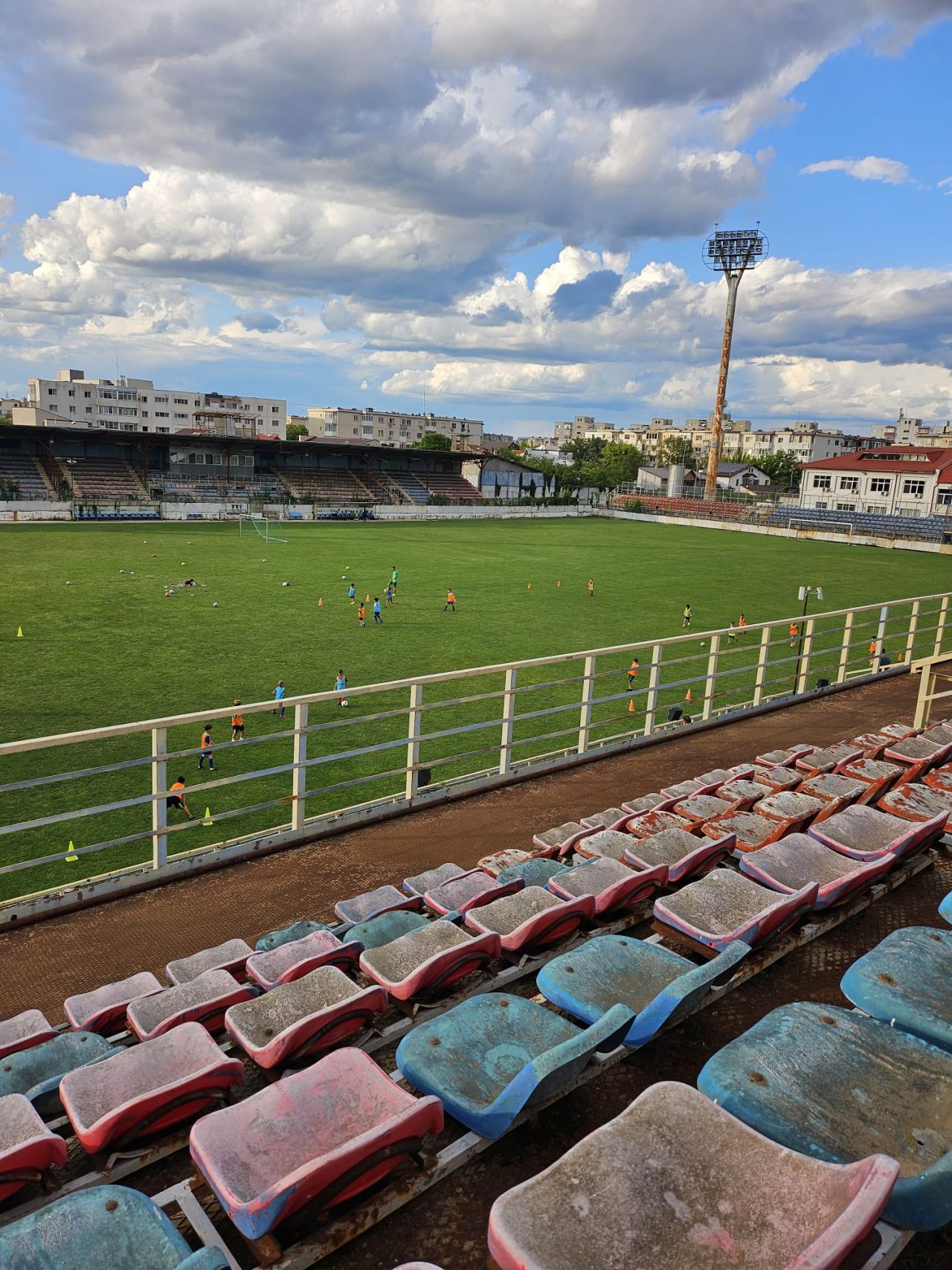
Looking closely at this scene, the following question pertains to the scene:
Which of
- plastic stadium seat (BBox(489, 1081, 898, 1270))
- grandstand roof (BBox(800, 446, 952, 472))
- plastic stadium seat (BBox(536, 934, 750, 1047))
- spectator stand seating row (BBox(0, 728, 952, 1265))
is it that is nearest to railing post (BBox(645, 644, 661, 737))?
spectator stand seating row (BBox(0, 728, 952, 1265))

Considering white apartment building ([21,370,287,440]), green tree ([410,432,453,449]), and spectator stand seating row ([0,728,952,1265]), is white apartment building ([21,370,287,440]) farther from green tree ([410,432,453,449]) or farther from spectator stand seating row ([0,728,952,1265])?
spectator stand seating row ([0,728,952,1265])

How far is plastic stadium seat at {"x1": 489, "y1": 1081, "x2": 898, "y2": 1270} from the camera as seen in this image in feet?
6.17

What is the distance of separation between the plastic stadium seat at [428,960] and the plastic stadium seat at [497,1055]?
14.2 inches

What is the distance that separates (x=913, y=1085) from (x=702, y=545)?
196ft

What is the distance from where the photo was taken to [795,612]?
32438 mm

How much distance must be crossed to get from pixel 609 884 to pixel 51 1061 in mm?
2873

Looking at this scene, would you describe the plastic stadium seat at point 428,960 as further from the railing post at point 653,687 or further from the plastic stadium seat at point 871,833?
the railing post at point 653,687

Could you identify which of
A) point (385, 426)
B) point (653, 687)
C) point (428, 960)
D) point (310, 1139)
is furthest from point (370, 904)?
point (385, 426)

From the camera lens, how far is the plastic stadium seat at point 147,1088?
275cm

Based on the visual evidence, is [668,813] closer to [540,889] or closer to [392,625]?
[540,889]

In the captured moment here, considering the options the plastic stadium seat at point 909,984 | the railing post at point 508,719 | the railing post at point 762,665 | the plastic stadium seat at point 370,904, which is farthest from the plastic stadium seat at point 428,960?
the railing post at point 762,665

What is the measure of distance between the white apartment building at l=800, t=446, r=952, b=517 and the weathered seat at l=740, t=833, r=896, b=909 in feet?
Answer: 272

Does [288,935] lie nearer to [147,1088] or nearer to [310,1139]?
[147,1088]

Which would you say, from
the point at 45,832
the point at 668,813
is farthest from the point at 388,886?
the point at 45,832
